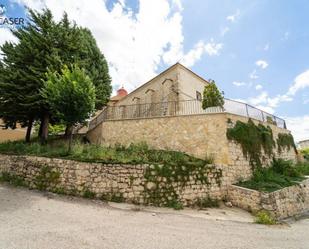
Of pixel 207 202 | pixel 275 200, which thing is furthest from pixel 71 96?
pixel 275 200

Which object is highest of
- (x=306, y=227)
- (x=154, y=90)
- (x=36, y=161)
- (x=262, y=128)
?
(x=154, y=90)

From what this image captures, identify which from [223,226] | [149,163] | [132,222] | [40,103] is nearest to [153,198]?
[149,163]

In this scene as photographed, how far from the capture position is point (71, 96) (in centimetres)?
955

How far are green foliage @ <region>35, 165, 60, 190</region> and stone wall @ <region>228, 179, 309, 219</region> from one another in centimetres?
795

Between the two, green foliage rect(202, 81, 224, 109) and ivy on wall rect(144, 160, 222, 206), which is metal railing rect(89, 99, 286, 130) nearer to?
green foliage rect(202, 81, 224, 109)

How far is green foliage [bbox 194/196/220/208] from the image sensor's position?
915cm

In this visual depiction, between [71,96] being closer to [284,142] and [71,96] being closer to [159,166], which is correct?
[159,166]

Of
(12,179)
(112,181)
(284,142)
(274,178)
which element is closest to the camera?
(112,181)

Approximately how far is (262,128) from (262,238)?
887cm

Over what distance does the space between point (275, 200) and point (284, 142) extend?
8.85 m

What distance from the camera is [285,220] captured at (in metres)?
8.90

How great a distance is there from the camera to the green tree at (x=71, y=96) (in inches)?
374

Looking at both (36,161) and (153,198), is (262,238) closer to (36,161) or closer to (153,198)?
(153,198)

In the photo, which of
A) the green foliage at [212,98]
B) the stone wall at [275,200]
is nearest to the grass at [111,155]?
the stone wall at [275,200]
